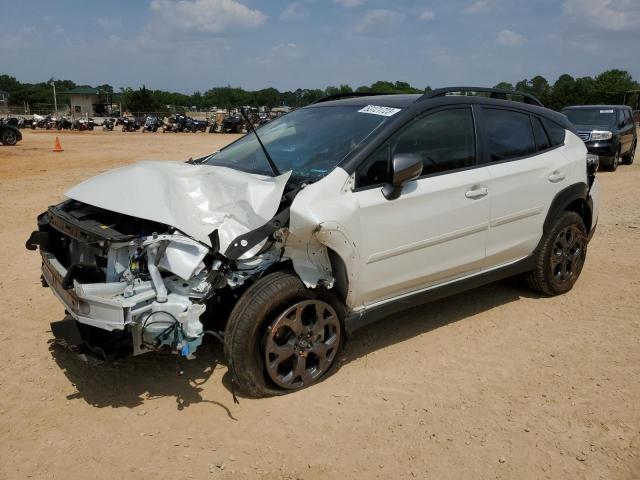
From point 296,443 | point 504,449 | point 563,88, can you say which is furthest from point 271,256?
point 563,88

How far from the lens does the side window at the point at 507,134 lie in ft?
14.1

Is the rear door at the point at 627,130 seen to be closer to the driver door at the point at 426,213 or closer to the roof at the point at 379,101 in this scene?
the roof at the point at 379,101

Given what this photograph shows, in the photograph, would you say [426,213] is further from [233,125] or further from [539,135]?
[233,125]

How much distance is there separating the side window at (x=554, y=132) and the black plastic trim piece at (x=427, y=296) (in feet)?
3.49

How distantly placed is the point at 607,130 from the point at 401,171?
13.1 meters

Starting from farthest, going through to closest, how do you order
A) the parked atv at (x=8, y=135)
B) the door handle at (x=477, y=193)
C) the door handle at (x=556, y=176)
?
1. the parked atv at (x=8, y=135)
2. the door handle at (x=556, y=176)
3. the door handle at (x=477, y=193)

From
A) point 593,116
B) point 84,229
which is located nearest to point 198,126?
point 593,116

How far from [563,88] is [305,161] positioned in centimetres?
5501

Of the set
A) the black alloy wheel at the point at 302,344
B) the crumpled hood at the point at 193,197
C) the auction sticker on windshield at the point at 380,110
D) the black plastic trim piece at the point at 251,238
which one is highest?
the auction sticker on windshield at the point at 380,110

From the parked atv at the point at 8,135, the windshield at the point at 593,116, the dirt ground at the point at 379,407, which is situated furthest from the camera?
the parked atv at the point at 8,135

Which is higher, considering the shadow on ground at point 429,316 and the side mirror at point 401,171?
the side mirror at point 401,171

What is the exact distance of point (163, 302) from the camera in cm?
305

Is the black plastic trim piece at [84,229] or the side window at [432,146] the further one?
the side window at [432,146]

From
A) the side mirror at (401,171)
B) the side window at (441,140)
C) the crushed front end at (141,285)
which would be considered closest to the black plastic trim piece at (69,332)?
the crushed front end at (141,285)
